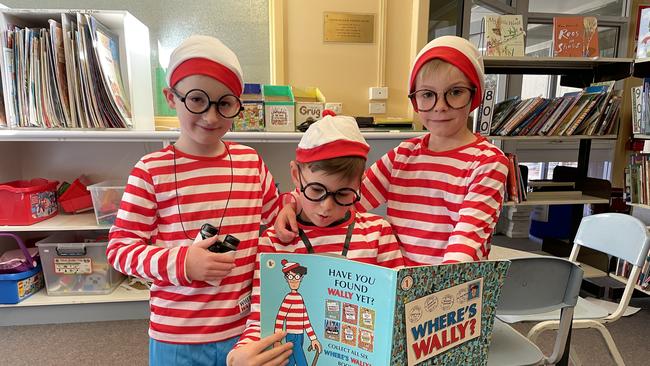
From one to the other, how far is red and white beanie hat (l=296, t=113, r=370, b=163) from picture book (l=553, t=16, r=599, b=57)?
240 cm

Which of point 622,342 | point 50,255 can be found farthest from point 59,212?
point 622,342

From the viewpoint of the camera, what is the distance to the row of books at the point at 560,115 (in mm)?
2529

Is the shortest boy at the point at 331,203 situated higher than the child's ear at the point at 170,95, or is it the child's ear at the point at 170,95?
the child's ear at the point at 170,95

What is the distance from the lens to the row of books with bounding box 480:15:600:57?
2.42 m

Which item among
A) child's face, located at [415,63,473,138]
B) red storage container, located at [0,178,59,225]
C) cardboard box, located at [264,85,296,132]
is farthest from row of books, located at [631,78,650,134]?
red storage container, located at [0,178,59,225]

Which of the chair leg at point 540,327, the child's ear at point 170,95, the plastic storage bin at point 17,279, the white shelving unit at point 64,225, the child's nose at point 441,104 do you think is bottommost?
the plastic storage bin at point 17,279

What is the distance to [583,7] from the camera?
4035 mm

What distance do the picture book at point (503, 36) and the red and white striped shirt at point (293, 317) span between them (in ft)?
7.67

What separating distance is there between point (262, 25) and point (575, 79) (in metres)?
2.30

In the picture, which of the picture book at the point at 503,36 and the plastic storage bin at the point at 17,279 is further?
the picture book at the point at 503,36

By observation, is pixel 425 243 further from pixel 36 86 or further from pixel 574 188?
pixel 574 188

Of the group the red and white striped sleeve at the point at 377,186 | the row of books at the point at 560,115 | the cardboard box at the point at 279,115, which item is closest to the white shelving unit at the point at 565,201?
the row of books at the point at 560,115

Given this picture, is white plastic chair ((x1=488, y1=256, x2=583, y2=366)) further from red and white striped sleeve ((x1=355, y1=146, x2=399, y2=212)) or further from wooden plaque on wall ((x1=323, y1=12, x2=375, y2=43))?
wooden plaque on wall ((x1=323, y1=12, x2=375, y2=43))

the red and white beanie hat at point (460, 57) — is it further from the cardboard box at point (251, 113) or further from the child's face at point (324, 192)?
the cardboard box at point (251, 113)
